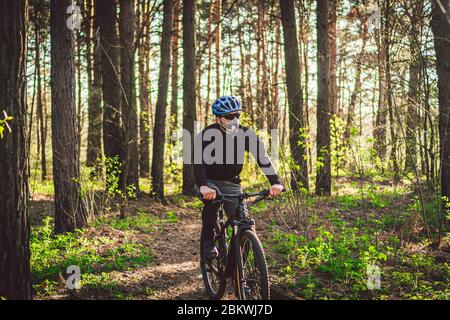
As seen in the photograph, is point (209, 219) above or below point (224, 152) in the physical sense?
below

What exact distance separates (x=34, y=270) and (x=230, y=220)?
3.10 m

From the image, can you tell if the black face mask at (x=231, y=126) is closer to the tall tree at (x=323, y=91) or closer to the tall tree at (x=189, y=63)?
the tall tree at (x=323, y=91)

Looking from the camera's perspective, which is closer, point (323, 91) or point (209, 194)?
point (209, 194)

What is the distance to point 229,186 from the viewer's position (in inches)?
195

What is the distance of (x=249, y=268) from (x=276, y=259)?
232 centimetres

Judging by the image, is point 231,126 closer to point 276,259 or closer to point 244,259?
point 244,259

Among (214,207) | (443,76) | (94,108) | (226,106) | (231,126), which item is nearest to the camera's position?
(226,106)

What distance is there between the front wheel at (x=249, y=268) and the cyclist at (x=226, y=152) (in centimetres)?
38

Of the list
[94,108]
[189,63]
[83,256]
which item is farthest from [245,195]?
[94,108]

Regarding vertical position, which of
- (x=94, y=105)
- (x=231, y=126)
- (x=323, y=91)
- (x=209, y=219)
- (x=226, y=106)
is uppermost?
(x=94, y=105)

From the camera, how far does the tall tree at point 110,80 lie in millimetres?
11961

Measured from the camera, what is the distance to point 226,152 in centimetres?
480

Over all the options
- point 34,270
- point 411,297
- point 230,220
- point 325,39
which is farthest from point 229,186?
point 325,39
